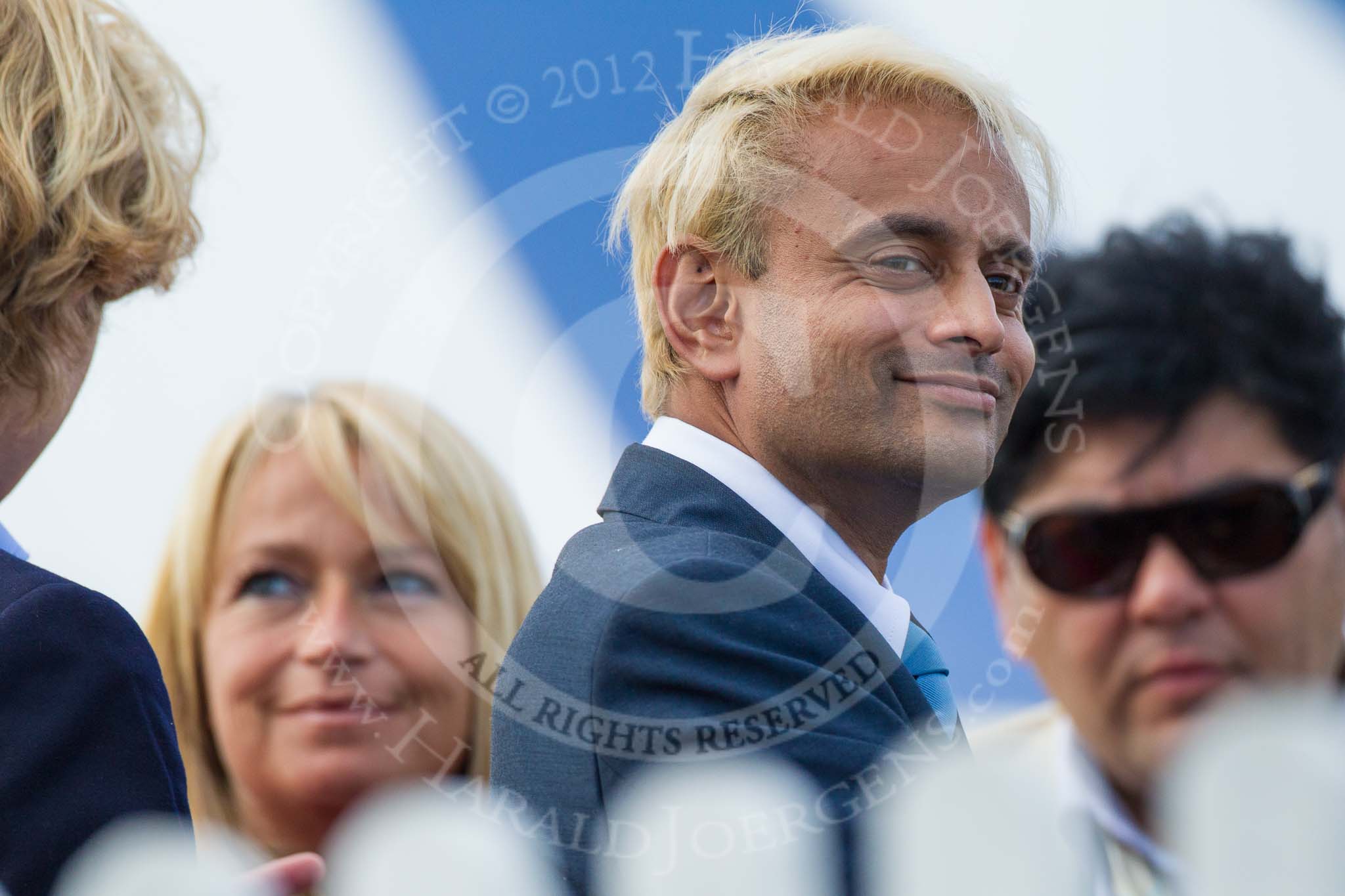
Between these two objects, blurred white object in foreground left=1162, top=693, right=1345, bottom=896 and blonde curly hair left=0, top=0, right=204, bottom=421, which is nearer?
blurred white object in foreground left=1162, top=693, right=1345, bottom=896

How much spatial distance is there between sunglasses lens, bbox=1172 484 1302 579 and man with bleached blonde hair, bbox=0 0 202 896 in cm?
152

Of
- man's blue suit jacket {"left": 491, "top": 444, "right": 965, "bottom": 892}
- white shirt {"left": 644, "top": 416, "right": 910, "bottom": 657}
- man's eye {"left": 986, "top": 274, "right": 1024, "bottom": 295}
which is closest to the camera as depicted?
man's blue suit jacket {"left": 491, "top": 444, "right": 965, "bottom": 892}

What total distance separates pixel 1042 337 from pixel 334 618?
1.35m

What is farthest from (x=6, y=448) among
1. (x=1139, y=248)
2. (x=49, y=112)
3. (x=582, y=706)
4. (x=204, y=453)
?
(x=1139, y=248)

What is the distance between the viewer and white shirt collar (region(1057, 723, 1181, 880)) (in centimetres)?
173

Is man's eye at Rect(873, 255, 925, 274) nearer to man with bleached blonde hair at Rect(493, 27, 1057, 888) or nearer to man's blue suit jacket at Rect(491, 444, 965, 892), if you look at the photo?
man with bleached blonde hair at Rect(493, 27, 1057, 888)

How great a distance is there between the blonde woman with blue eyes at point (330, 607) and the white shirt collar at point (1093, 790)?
968 millimetres

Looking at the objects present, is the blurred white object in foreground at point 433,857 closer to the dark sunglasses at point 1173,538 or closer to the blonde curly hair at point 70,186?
the blonde curly hair at point 70,186

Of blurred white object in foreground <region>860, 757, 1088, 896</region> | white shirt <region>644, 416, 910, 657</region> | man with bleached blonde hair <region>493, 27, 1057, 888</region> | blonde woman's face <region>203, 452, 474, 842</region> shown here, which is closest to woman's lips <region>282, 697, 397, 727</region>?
blonde woman's face <region>203, 452, 474, 842</region>

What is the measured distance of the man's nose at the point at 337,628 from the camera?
8.16 feet

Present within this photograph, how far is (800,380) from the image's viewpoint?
201 cm

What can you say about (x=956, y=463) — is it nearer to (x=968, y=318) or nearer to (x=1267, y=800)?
(x=968, y=318)

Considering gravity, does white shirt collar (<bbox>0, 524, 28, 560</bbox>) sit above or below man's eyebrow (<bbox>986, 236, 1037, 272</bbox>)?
below

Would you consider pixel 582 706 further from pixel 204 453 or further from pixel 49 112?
pixel 204 453
